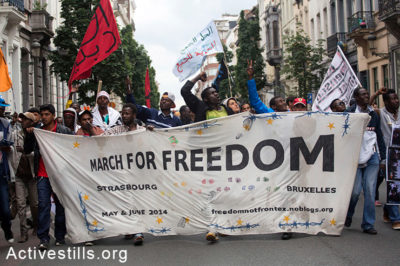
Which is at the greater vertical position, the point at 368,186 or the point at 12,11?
the point at 12,11

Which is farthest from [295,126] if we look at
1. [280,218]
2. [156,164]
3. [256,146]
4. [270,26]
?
[270,26]

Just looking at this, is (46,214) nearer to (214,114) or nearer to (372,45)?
(214,114)

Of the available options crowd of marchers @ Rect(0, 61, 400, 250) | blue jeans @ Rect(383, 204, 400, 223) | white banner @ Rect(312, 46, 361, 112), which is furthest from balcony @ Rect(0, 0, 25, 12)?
blue jeans @ Rect(383, 204, 400, 223)

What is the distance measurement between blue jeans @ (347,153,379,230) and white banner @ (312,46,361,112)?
2959mm

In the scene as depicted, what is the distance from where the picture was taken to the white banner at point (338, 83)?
37.4 feet

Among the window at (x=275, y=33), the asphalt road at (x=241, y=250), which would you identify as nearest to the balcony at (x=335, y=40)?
the window at (x=275, y=33)

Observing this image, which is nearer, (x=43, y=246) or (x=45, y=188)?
(x=43, y=246)

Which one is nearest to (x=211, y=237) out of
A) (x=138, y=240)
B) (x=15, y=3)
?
(x=138, y=240)

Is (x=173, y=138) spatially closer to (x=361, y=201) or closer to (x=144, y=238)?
(x=144, y=238)

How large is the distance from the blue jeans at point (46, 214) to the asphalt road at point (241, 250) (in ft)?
0.65

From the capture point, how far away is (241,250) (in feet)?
24.0

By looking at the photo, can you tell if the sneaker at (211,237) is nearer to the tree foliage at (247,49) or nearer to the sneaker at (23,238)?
the sneaker at (23,238)

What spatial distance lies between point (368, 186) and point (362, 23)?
893 inches

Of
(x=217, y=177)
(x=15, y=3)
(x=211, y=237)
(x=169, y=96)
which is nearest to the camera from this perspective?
(x=211, y=237)
